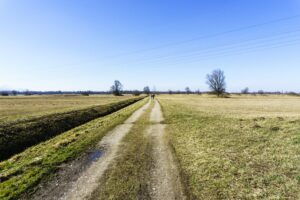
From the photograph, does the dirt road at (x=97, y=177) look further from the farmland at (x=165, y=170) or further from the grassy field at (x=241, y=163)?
the grassy field at (x=241, y=163)

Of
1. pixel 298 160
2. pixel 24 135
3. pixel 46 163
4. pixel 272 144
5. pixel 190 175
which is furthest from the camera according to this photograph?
pixel 24 135

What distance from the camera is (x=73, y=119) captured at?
Result: 2662cm

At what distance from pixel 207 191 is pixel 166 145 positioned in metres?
6.10

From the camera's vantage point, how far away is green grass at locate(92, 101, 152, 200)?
22.3 feet

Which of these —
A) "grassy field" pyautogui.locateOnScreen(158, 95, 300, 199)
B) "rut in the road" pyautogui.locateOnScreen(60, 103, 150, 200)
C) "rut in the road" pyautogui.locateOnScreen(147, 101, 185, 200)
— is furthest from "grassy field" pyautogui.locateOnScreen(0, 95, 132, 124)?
"grassy field" pyautogui.locateOnScreen(158, 95, 300, 199)

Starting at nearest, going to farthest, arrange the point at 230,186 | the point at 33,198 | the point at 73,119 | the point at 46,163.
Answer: the point at 33,198, the point at 230,186, the point at 46,163, the point at 73,119

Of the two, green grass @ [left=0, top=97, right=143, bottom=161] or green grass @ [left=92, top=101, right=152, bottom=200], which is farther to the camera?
green grass @ [left=0, top=97, right=143, bottom=161]

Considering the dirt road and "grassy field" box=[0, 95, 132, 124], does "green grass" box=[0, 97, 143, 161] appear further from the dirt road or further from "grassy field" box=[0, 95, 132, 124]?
the dirt road

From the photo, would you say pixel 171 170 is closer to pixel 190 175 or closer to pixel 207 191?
pixel 190 175

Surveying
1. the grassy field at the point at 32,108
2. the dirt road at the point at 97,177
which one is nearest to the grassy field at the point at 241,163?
the dirt road at the point at 97,177

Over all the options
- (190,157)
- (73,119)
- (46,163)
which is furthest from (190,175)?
(73,119)

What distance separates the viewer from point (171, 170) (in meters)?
8.78

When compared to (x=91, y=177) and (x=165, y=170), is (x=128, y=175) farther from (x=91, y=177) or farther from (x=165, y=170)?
(x=165, y=170)

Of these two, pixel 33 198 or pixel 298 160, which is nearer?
pixel 33 198
